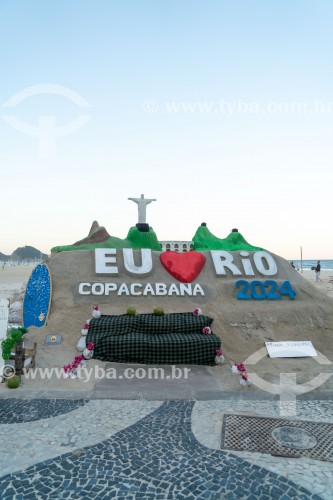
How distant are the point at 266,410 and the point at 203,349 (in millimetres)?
3827

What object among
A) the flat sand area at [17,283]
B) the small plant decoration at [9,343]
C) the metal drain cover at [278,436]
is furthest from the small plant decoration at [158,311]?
the flat sand area at [17,283]

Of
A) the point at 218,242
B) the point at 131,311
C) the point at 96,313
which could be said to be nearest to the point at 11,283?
the point at 218,242

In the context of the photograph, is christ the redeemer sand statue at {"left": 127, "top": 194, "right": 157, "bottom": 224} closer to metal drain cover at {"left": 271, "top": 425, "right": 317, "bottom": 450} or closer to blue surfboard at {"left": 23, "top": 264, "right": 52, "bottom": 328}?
blue surfboard at {"left": 23, "top": 264, "right": 52, "bottom": 328}

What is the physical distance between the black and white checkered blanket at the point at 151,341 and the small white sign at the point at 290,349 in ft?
7.49

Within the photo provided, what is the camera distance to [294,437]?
26.5ft

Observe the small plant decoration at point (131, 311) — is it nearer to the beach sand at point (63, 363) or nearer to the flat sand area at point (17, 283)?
the beach sand at point (63, 363)

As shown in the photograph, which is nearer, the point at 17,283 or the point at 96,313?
the point at 96,313

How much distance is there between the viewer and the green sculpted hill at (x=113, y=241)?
19141mm

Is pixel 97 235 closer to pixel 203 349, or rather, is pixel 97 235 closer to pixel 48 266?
pixel 48 266

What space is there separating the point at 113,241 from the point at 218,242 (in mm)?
5724

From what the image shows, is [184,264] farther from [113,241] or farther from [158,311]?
[113,241]

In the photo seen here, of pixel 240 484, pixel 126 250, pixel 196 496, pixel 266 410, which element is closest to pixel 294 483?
pixel 240 484

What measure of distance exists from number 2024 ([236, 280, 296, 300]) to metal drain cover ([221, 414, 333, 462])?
336 inches

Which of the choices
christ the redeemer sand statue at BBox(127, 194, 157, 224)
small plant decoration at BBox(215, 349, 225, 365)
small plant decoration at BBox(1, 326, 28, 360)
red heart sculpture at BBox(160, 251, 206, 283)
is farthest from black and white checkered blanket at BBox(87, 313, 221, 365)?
christ the redeemer sand statue at BBox(127, 194, 157, 224)
